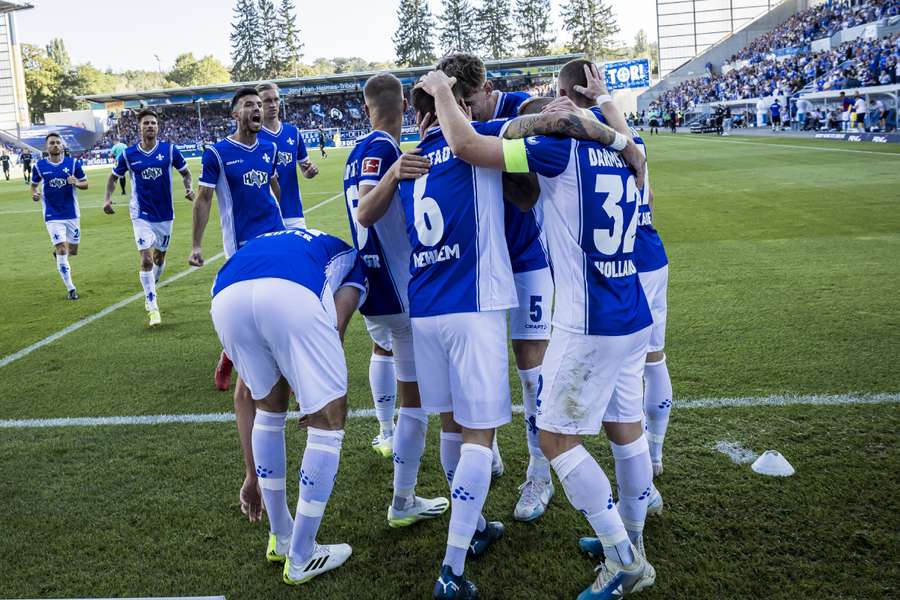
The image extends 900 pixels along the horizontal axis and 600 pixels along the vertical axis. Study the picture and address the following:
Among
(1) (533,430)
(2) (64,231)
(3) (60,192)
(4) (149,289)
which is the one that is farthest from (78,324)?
(1) (533,430)

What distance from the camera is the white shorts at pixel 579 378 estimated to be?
10.0 ft

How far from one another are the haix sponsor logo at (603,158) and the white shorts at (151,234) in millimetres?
7256

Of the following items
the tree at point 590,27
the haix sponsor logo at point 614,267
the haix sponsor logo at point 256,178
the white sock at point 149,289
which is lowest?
the white sock at point 149,289

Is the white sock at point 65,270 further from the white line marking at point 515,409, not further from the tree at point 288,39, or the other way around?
the tree at point 288,39

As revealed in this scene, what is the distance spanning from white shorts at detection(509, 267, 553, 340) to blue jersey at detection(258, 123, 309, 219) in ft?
13.7

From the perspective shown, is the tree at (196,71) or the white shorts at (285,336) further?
the tree at (196,71)

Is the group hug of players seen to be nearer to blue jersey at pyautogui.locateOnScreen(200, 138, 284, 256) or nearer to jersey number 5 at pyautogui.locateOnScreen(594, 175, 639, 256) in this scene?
jersey number 5 at pyautogui.locateOnScreen(594, 175, 639, 256)

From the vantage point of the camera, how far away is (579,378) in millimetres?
3059

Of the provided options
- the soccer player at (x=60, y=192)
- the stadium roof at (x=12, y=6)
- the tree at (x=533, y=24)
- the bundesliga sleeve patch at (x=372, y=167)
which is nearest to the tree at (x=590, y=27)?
the tree at (x=533, y=24)

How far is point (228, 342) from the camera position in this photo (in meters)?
3.33

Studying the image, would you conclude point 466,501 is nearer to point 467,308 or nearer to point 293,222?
point 467,308

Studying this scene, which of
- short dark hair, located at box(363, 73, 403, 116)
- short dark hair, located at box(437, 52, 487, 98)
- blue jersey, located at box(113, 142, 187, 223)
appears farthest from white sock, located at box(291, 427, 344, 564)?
blue jersey, located at box(113, 142, 187, 223)

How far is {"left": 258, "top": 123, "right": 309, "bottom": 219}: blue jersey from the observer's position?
301 inches

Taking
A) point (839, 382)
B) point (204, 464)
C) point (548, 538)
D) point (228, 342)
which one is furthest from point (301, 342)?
point (839, 382)
